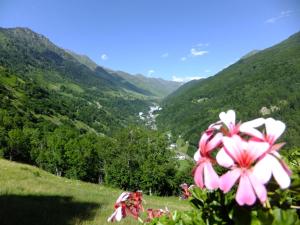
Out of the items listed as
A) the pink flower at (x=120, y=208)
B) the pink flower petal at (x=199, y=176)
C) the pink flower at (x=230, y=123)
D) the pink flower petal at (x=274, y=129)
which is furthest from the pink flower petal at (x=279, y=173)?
the pink flower at (x=120, y=208)

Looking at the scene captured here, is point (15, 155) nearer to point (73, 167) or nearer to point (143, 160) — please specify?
point (73, 167)

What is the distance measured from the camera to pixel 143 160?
289 ft

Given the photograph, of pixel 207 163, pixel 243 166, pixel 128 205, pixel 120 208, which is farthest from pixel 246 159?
pixel 128 205

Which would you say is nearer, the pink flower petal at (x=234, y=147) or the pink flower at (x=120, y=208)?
the pink flower petal at (x=234, y=147)

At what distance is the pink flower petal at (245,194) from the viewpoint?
4.88ft

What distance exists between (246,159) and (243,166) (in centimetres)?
3

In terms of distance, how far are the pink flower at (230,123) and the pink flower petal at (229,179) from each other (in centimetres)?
17

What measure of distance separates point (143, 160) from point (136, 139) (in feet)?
15.4

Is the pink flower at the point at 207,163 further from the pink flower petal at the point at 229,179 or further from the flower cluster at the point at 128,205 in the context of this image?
the flower cluster at the point at 128,205

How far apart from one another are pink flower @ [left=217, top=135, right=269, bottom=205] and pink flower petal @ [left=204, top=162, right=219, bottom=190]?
10cm

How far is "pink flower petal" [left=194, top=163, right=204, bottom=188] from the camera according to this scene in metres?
1.77

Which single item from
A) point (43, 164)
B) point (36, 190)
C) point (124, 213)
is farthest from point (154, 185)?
point (124, 213)

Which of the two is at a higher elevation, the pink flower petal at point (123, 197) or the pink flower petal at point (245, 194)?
the pink flower petal at point (245, 194)

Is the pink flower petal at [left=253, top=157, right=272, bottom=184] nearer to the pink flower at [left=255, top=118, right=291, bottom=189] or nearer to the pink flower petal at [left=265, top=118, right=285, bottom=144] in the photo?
the pink flower at [left=255, top=118, right=291, bottom=189]
